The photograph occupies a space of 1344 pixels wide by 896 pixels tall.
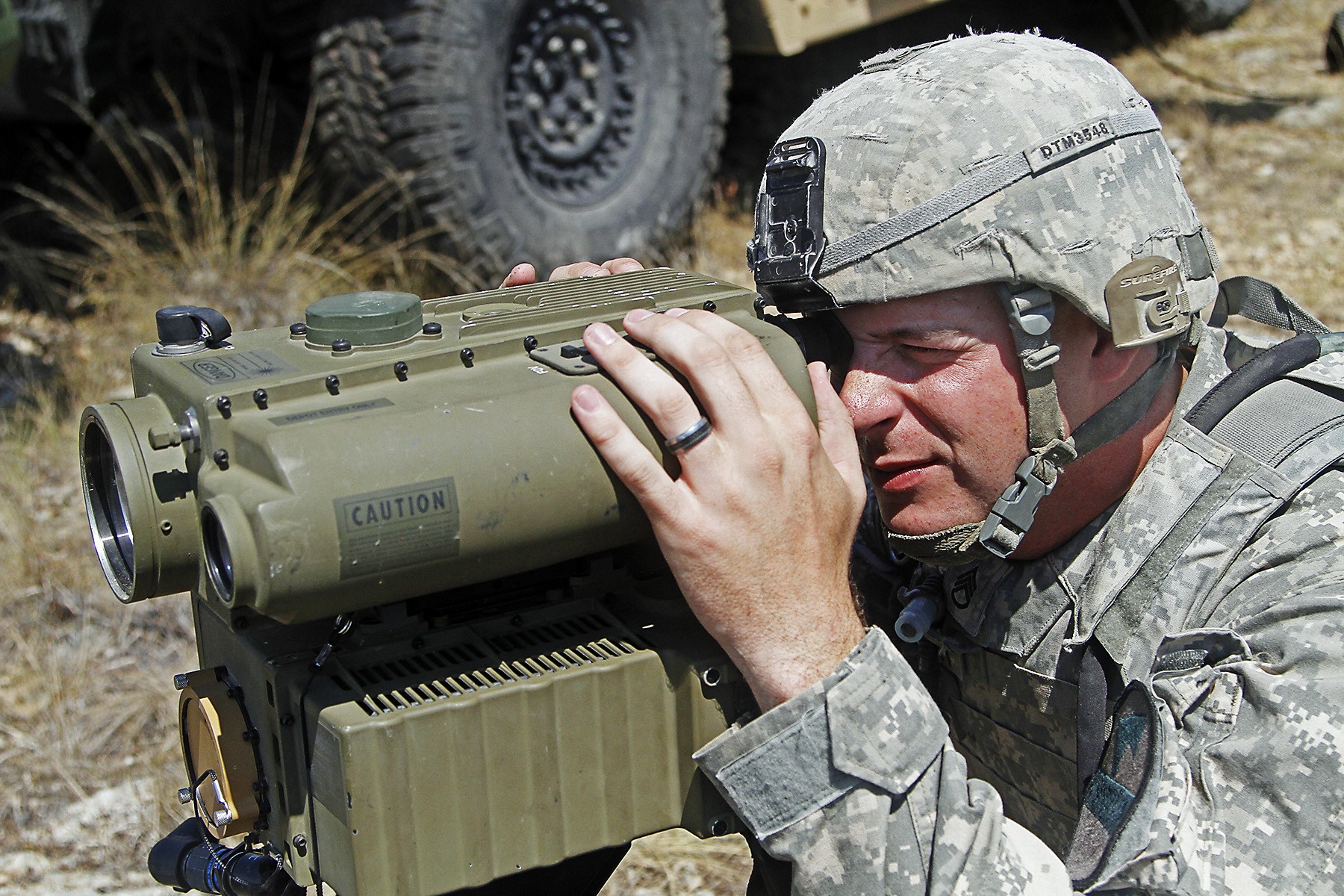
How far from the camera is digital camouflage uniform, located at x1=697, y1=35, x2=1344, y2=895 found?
174 centimetres

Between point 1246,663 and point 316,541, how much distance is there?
1.17 m

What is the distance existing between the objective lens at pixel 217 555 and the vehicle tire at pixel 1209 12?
359 inches

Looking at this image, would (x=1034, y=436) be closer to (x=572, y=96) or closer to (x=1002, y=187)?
(x=1002, y=187)

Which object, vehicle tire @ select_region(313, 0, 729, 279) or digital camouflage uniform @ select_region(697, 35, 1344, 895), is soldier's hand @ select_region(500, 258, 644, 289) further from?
vehicle tire @ select_region(313, 0, 729, 279)

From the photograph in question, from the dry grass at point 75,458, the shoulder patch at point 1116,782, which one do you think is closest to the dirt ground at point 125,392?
the dry grass at point 75,458

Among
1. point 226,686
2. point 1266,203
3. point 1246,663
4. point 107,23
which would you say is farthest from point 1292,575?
point 107,23

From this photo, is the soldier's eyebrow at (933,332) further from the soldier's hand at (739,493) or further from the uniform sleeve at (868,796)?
the uniform sleeve at (868,796)

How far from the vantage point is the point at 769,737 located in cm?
181

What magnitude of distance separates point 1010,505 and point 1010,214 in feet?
1.41

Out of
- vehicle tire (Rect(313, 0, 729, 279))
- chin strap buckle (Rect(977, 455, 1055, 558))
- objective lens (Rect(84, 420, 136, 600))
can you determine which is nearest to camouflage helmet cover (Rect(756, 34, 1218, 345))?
chin strap buckle (Rect(977, 455, 1055, 558))

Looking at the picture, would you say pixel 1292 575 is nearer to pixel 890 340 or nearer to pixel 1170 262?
pixel 1170 262

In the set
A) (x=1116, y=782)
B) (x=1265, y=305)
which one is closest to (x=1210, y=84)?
(x=1265, y=305)

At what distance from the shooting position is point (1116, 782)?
1913 mm

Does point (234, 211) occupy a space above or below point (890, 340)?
below
